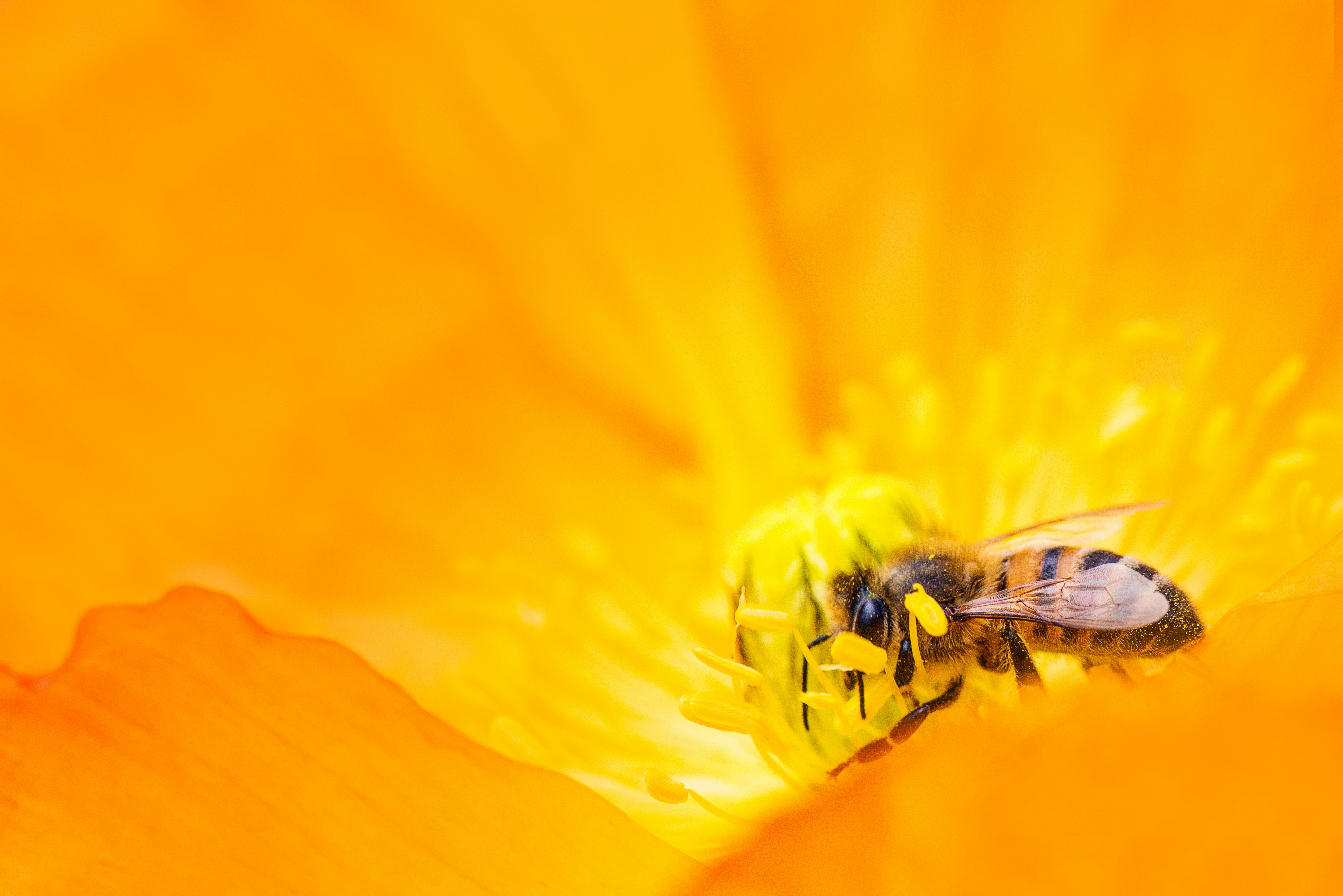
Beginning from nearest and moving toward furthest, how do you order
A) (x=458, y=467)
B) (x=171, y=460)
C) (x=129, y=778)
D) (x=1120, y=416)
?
(x=129, y=778) → (x=1120, y=416) → (x=171, y=460) → (x=458, y=467)

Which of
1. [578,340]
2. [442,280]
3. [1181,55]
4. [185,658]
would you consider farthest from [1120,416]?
[185,658]

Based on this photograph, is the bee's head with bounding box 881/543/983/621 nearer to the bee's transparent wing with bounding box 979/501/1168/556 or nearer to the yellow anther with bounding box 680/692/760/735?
the bee's transparent wing with bounding box 979/501/1168/556

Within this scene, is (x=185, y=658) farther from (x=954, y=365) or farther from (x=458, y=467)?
(x=954, y=365)

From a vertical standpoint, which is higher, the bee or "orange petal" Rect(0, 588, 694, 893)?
the bee

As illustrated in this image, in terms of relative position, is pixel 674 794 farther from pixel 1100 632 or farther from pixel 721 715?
pixel 1100 632

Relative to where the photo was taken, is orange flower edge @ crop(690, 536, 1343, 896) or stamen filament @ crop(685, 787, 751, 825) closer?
orange flower edge @ crop(690, 536, 1343, 896)

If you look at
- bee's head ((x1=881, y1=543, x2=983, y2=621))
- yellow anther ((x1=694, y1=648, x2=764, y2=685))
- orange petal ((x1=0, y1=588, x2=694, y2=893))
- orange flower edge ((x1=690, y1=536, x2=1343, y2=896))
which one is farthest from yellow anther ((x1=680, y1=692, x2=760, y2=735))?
orange flower edge ((x1=690, y1=536, x2=1343, y2=896))
